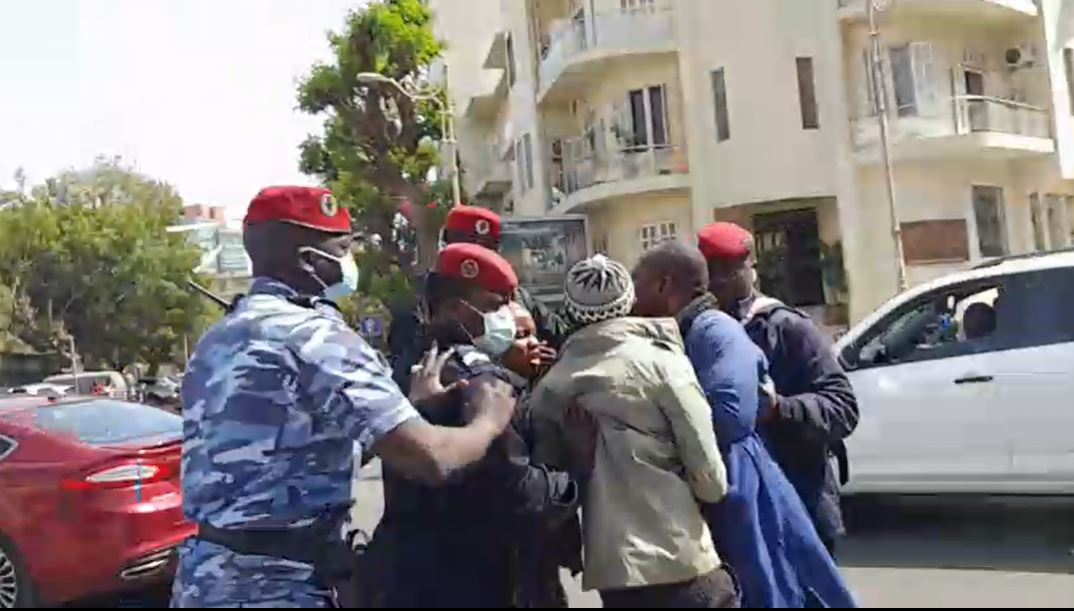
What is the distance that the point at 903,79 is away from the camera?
2380cm

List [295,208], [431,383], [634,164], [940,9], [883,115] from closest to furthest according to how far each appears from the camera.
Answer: [295,208], [431,383], [883,115], [940,9], [634,164]

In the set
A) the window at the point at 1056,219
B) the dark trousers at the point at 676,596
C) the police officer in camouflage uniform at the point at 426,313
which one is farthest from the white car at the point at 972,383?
the window at the point at 1056,219

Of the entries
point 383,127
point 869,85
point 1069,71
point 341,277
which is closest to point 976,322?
point 341,277

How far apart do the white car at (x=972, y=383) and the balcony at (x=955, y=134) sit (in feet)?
53.6

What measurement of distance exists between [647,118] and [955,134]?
6.30 m

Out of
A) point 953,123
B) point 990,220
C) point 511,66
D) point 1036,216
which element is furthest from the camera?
point 511,66

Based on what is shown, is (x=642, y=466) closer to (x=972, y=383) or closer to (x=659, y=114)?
(x=972, y=383)

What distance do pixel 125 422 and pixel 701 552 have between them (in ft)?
17.8

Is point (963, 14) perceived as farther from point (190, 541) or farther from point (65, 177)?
point (65, 177)

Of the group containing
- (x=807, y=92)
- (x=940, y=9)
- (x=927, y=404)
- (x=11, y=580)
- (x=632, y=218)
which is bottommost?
(x=11, y=580)

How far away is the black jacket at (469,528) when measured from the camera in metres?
2.78

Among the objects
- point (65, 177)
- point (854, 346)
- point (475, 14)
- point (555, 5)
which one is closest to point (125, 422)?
point (854, 346)

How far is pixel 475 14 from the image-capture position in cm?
4878

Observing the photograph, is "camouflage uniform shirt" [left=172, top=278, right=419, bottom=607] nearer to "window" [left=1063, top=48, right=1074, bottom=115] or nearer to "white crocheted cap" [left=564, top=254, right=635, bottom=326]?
"white crocheted cap" [left=564, top=254, right=635, bottom=326]
